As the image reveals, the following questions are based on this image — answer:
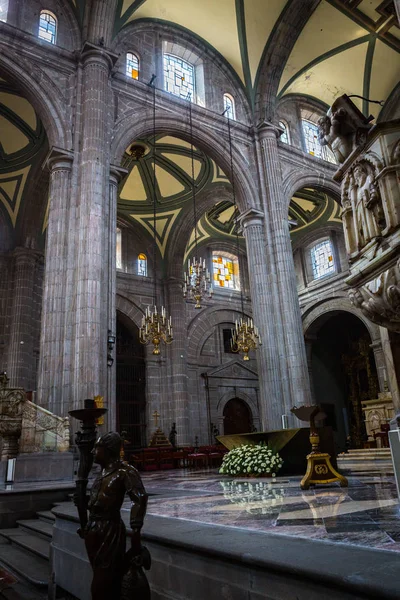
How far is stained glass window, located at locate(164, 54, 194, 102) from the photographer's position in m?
15.1

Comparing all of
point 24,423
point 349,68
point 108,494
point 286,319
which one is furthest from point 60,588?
point 349,68

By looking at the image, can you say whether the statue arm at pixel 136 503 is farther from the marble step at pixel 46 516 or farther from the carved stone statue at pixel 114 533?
the marble step at pixel 46 516

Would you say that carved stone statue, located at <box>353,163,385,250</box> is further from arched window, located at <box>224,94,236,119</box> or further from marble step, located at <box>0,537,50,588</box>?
arched window, located at <box>224,94,236,119</box>

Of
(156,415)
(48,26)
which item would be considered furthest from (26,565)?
(156,415)

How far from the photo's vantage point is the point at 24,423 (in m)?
8.76

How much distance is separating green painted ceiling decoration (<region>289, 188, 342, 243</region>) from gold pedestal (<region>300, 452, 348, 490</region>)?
50.8 ft

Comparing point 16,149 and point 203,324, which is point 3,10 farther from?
point 203,324

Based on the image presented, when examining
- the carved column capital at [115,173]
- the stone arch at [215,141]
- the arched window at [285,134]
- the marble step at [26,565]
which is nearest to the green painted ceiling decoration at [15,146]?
the stone arch at [215,141]

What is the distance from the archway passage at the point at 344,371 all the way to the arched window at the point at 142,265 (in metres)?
8.88

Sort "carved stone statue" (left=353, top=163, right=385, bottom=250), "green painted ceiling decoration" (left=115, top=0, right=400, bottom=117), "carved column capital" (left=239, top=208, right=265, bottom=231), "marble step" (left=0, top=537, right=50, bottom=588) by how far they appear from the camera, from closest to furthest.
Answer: "marble step" (left=0, top=537, right=50, bottom=588) → "carved stone statue" (left=353, top=163, right=385, bottom=250) → "carved column capital" (left=239, top=208, right=265, bottom=231) → "green painted ceiling decoration" (left=115, top=0, right=400, bottom=117)

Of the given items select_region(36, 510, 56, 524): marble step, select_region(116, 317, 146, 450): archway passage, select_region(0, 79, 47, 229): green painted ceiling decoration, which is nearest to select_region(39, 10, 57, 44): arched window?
select_region(0, 79, 47, 229): green painted ceiling decoration

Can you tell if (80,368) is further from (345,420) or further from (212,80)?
(345,420)

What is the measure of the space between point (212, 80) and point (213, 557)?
1635cm

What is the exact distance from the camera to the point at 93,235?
1034 cm
